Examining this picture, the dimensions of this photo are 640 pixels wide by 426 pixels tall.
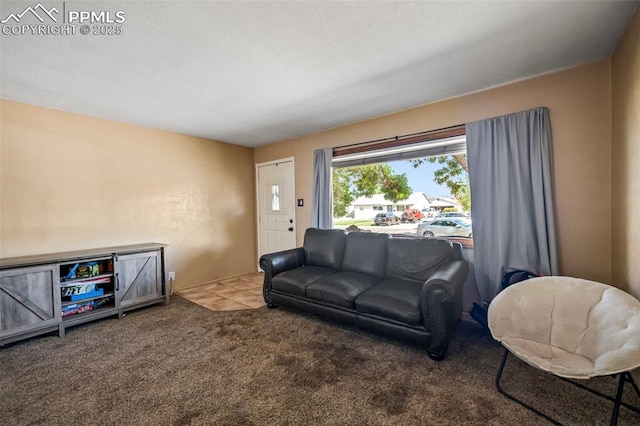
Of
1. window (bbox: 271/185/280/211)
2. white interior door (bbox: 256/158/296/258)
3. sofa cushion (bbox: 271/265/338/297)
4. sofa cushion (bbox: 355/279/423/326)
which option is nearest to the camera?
sofa cushion (bbox: 355/279/423/326)

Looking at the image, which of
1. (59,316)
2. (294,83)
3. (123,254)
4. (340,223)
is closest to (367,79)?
(294,83)

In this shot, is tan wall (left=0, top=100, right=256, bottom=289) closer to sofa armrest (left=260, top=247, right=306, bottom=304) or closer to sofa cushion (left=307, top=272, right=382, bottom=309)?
sofa armrest (left=260, top=247, right=306, bottom=304)

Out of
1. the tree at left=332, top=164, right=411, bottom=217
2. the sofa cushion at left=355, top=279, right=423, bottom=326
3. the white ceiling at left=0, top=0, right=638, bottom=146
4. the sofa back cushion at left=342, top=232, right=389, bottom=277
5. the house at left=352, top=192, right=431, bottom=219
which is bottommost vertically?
the sofa cushion at left=355, top=279, right=423, bottom=326

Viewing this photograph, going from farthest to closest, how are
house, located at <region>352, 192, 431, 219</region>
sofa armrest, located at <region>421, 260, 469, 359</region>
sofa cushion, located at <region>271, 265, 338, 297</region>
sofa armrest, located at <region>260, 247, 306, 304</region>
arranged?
house, located at <region>352, 192, 431, 219</region> < sofa armrest, located at <region>260, 247, 306, 304</region> < sofa cushion, located at <region>271, 265, 338, 297</region> < sofa armrest, located at <region>421, 260, 469, 359</region>

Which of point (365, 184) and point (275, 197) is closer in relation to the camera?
point (365, 184)

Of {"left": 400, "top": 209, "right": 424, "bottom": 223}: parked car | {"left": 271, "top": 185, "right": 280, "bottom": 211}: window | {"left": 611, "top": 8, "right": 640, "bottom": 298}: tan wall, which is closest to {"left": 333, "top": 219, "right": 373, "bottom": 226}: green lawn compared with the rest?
{"left": 400, "top": 209, "right": 424, "bottom": 223}: parked car

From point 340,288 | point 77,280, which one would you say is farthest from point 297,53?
point 77,280

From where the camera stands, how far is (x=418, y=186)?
3.35 metres

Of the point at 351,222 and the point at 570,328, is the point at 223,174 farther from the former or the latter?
the point at 570,328

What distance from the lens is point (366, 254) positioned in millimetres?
3168

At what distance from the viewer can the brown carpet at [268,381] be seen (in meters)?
1.57

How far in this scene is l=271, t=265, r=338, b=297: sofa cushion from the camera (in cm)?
292

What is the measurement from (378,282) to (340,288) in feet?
1.59

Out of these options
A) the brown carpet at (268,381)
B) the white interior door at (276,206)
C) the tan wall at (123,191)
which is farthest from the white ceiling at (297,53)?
the brown carpet at (268,381)
